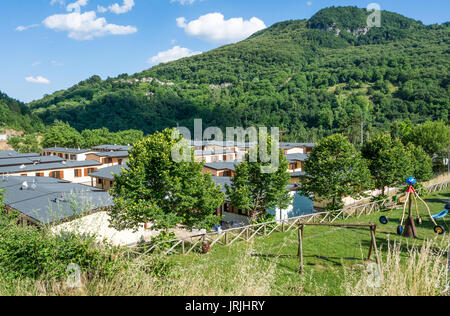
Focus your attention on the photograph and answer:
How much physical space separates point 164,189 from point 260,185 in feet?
25.1

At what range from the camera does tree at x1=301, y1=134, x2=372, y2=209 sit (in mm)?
22703

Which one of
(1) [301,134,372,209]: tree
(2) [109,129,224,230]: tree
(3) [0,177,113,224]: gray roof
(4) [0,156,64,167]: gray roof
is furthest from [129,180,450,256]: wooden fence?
(4) [0,156,64,167]: gray roof

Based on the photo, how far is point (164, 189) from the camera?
1692 cm

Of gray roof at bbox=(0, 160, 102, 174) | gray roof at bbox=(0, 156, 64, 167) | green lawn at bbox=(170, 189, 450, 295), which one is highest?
gray roof at bbox=(0, 156, 64, 167)

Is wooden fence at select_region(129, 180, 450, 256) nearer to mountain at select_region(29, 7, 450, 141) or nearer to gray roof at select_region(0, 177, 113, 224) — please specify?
gray roof at select_region(0, 177, 113, 224)

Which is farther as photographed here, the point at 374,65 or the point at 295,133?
the point at 374,65

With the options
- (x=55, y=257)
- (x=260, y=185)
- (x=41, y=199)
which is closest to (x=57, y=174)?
(x=41, y=199)

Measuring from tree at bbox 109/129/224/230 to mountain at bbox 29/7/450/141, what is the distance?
215ft

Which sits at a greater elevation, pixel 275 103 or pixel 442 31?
pixel 442 31

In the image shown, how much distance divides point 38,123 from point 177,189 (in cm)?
10443

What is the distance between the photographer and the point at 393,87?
115 m

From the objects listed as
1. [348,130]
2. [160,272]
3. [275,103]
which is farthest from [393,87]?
[160,272]

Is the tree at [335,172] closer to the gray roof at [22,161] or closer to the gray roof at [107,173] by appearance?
the gray roof at [107,173]
